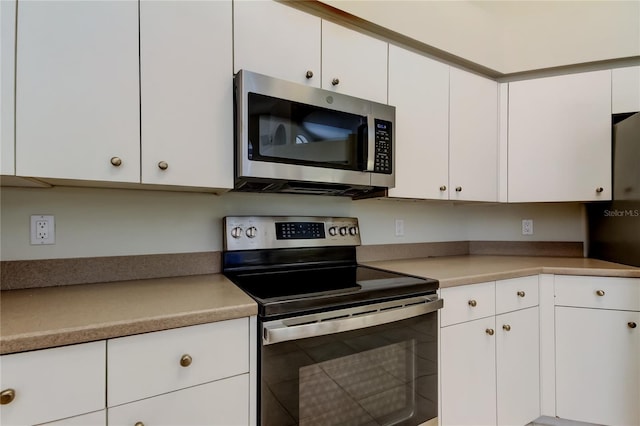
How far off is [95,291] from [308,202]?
1.04m

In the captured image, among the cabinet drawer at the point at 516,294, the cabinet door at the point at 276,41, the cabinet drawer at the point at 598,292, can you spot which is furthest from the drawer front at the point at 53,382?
the cabinet drawer at the point at 598,292

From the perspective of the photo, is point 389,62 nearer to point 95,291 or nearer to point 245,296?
point 245,296

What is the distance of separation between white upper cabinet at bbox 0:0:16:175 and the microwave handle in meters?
1.26

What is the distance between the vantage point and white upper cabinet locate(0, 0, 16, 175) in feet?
3.00

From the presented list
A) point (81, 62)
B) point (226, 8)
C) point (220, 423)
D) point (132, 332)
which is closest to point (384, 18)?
point (226, 8)

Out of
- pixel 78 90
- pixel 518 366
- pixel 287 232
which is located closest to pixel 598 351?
pixel 518 366

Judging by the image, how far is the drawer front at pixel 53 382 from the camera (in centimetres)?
72

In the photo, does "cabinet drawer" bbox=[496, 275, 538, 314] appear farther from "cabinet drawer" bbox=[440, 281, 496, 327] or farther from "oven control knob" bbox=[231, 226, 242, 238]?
"oven control knob" bbox=[231, 226, 242, 238]

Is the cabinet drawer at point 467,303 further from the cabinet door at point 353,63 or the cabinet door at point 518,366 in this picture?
the cabinet door at point 353,63

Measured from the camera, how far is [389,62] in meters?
1.64

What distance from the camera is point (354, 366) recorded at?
1160 mm

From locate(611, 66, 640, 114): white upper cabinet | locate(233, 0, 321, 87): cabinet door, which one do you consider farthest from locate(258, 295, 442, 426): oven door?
locate(611, 66, 640, 114): white upper cabinet

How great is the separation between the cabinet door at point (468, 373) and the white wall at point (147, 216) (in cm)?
73

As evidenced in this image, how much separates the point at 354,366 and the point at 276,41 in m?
1.35
